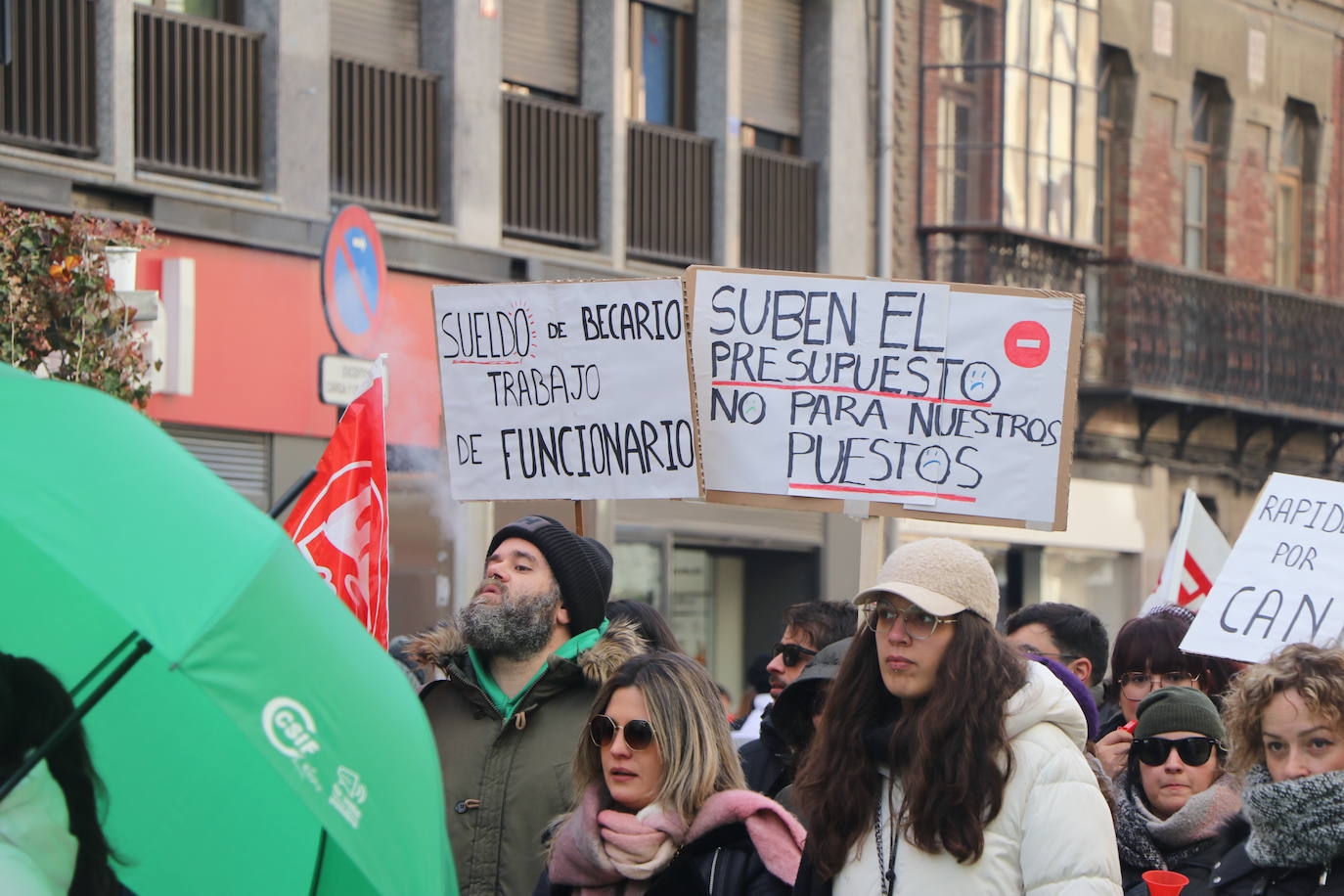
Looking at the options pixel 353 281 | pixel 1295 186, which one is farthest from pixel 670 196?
pixel 1295 186

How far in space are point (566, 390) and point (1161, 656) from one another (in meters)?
2.19

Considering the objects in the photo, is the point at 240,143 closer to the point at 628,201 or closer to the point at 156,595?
the point at 628,201

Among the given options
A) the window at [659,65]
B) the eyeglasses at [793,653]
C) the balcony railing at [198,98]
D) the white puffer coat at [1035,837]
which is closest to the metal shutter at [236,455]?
the balcony railing at [198,98]

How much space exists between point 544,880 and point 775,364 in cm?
303

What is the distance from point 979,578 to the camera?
4492 millimetres

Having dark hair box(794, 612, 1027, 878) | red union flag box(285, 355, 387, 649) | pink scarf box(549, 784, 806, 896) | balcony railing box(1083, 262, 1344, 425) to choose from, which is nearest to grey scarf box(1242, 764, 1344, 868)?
dark hair box(794, 612, 1027, 878)

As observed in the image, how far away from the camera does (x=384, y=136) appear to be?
16.4 metres

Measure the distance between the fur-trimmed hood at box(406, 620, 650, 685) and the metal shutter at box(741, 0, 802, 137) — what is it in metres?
14.6

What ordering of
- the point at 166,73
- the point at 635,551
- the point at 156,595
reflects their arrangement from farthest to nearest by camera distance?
the point at 635,551
the point at 166,73
the point at 156,595

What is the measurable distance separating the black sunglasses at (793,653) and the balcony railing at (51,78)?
8274mm

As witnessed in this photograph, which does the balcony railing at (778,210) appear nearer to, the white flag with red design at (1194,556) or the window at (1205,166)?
the window at (1205,166)

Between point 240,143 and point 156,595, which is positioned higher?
point 240,143

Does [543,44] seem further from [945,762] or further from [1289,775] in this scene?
[945,762]

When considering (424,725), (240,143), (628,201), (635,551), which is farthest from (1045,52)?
(424,725)
